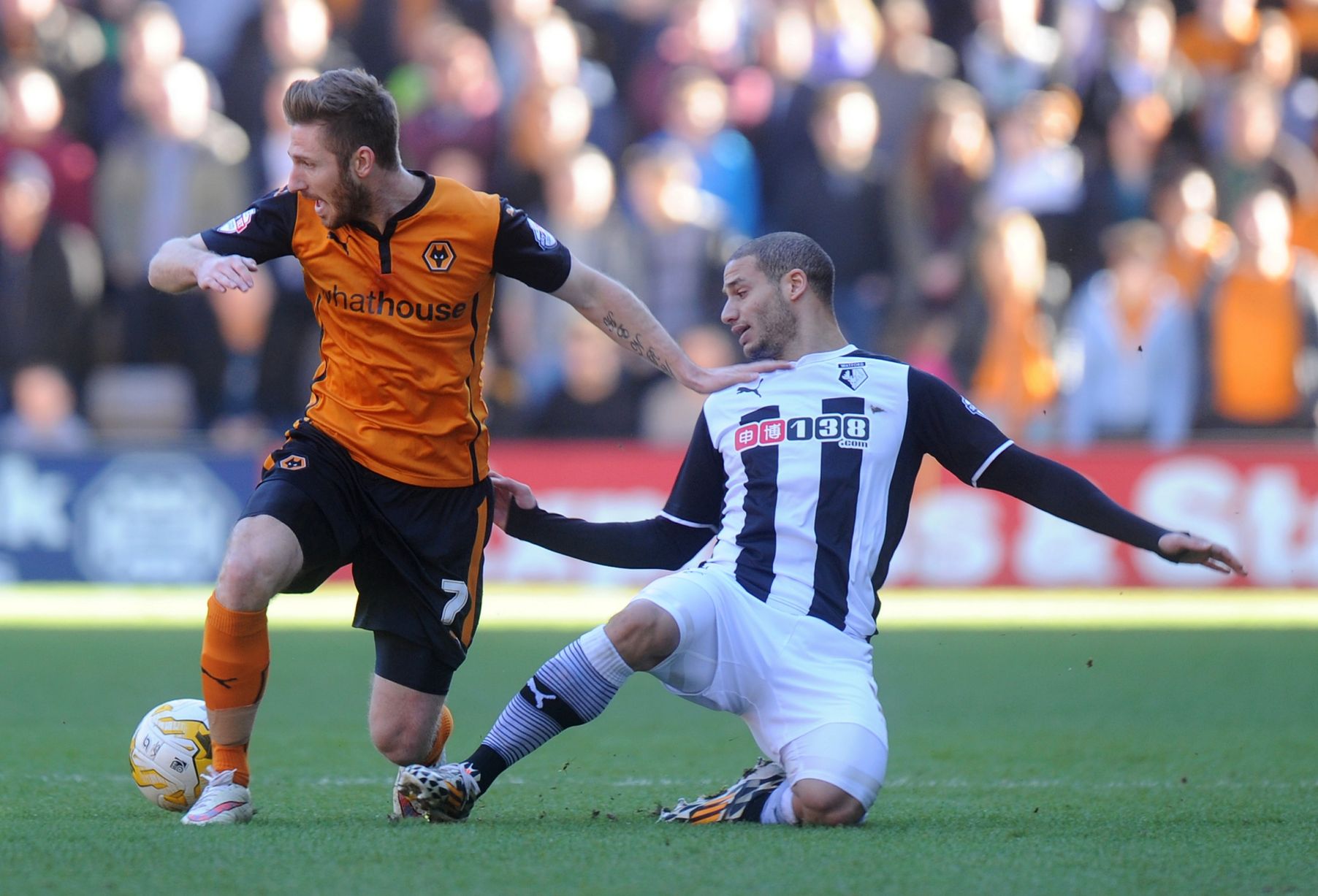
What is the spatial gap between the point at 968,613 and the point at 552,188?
4458 mm

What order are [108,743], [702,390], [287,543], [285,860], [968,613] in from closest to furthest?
1. [285,860]
2. [287,543]
3. [702,390]
4. [108,743]
5. [968,613]

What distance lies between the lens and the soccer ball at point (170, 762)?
5.08 metres

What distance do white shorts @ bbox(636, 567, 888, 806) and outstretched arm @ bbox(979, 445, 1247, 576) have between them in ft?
2.10

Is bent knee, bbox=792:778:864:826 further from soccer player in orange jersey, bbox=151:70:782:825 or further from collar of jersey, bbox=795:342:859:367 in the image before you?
collar of jersey, bbox=795:342:859:367

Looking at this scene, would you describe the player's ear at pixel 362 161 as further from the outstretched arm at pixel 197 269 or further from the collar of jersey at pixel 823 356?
the collar of jersey at pixel 823 356

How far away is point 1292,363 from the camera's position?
42.6 feet

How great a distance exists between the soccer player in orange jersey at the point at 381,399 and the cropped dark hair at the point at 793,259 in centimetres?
27

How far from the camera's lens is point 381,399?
5.17m

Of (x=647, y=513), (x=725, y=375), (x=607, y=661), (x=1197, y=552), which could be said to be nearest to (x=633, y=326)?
(x=725, y=375)

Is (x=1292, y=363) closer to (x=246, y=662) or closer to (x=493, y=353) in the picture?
(x=493, y=353)

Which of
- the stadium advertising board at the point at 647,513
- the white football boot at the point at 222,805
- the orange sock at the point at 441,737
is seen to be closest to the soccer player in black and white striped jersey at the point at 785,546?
the white football boot at the point at 222,805

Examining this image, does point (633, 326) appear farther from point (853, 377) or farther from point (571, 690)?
point (571, 690)

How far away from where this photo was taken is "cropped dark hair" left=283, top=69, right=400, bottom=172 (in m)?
4.84

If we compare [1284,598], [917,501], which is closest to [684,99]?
[917,501]
